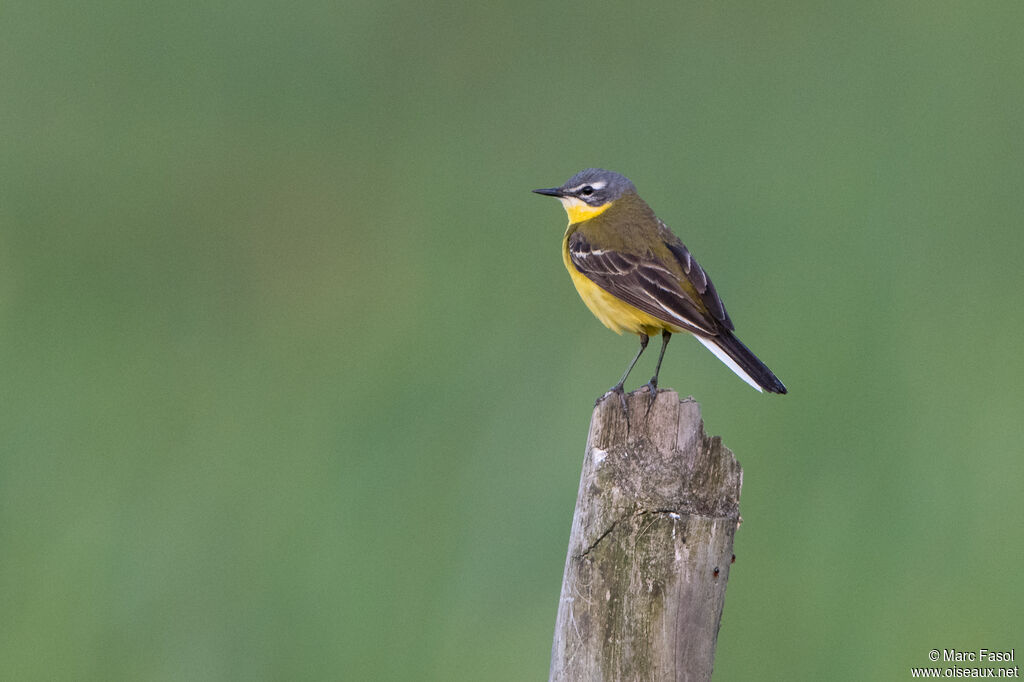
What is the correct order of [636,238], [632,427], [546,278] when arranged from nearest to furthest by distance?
[632,427]
[636,238]
[546,278]

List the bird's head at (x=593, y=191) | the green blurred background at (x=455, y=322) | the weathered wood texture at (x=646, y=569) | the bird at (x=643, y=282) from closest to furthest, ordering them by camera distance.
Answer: the weathered wood texture at (x=646, y=569)
the bird at (x=643, y=282)
the green blurred background at (x=455, y=322)
the bird's head at (x=593, y=191)

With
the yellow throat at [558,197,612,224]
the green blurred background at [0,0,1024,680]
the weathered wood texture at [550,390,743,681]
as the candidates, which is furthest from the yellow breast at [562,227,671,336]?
the weathered wood texture at [550,390,743,681]

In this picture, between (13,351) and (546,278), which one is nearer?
(13,351)

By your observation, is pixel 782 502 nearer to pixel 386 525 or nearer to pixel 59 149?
pixel 386 525

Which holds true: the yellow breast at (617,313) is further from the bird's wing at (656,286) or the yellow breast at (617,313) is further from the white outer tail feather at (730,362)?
the white outer tail feather at (730,362)

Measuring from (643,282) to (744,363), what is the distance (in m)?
0.66

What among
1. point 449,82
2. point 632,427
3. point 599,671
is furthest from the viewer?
point 449,82

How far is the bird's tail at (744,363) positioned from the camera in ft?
17.7

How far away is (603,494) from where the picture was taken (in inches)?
156

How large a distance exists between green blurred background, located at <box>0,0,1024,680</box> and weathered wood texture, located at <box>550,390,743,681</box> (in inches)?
101

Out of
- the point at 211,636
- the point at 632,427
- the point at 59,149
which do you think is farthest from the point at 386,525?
the point at 59,149

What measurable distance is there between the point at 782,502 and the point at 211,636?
2880 millimetres

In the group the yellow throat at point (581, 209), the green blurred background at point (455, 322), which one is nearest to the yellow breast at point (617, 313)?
the yellow throat at point (581, 209)

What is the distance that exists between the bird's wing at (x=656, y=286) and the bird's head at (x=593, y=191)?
2.11ft
